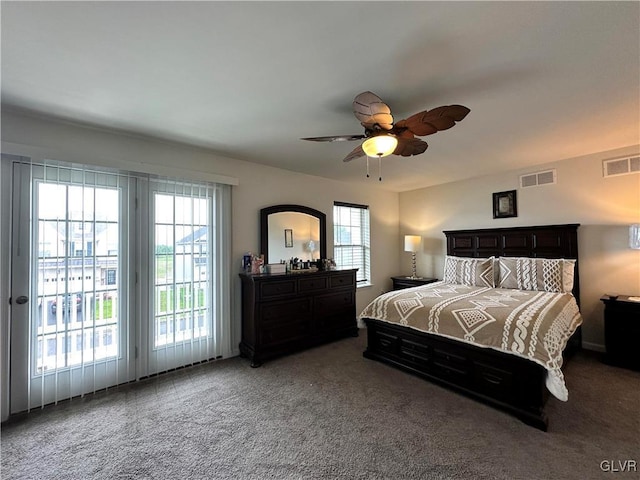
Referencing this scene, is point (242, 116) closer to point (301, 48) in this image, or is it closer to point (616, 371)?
point (301, 48)

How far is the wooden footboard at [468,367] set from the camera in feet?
7.00

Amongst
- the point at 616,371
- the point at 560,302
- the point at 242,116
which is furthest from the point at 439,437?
the point at 242,116

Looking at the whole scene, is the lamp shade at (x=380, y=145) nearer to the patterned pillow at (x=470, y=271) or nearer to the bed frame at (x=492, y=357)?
the bed frame at (x=492, y=357)

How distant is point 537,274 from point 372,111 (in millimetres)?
3240

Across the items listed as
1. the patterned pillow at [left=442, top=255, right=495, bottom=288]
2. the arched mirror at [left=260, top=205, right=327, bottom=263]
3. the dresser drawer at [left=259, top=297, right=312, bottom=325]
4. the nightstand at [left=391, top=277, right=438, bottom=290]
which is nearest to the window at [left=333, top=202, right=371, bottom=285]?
the arched mirror at [left=260, top=205, right=327, bottom=263]

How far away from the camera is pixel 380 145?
2.04m

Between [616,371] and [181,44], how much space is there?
4.82 m

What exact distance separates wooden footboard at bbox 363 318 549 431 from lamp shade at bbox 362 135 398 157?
6.16ft

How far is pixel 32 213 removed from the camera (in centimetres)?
235

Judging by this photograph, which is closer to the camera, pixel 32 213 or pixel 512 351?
pixel 512 351

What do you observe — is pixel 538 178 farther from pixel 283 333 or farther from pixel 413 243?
pixel 283 333

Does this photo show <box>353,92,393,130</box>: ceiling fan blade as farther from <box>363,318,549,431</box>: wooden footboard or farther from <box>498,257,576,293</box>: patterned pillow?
<box>498,257,576,293</box>: patterned pillow

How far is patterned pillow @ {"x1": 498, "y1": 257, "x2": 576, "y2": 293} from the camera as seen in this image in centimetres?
339

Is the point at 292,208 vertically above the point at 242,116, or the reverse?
the point at 242,116
